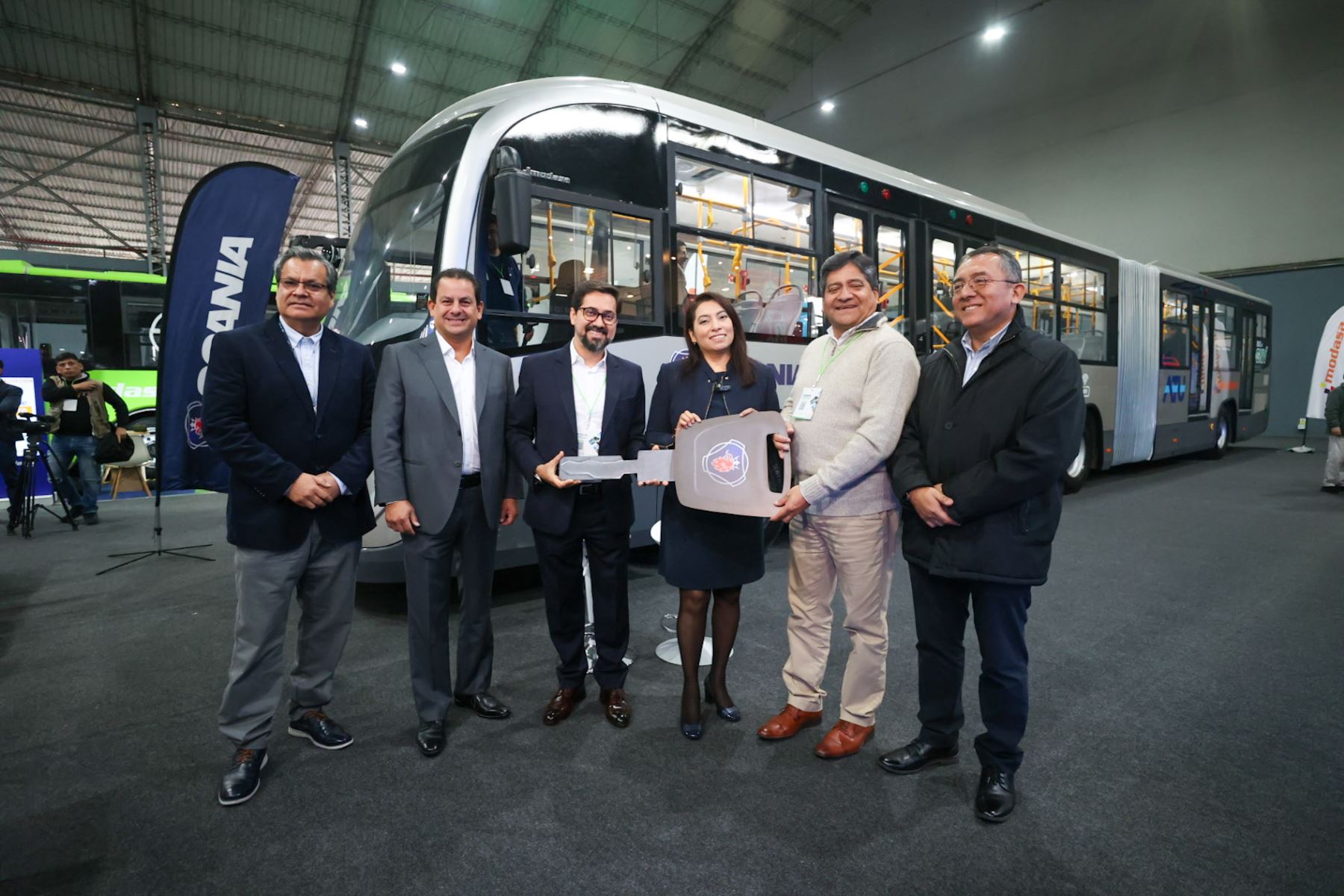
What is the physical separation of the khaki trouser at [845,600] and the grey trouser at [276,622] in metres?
1.66

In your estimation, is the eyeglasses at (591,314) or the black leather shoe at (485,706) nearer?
the eyeglasses at (591,314)

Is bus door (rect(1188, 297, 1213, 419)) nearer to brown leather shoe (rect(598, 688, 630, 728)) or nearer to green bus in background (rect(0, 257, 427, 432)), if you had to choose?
brown leather shoe (rect(598, 688, 630, 728))

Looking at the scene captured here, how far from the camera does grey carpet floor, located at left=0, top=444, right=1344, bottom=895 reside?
1.80m

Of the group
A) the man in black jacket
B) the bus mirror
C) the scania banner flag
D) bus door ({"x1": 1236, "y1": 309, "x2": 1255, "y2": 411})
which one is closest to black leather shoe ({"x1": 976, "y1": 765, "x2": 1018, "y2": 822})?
the man in black jacket

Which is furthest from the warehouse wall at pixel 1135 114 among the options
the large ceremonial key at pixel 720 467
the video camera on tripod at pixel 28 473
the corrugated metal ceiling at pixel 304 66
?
the video camera on tripod at pixel 28 473

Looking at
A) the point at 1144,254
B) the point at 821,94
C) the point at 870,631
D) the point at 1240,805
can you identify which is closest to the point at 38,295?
the point at 870,631

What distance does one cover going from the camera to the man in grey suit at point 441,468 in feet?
7.95

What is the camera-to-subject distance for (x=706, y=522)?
245 cm

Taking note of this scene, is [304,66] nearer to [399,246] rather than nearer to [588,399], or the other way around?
[399,246]

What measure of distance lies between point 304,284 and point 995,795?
275cm

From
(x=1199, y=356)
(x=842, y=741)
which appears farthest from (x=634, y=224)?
(x=1199, y=356)

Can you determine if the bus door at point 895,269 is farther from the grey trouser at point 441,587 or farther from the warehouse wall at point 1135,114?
the warehouse wall at point 1135,114

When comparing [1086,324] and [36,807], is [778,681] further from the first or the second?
[1086,324]

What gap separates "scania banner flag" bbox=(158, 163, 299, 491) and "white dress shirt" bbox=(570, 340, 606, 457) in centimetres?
275
